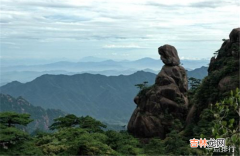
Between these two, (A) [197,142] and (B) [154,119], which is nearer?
(A) [197,142]

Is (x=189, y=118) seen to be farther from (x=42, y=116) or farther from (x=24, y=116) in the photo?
(x=42, y=116)

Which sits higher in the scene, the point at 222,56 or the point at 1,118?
the point at 222,56

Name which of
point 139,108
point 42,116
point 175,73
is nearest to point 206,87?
point 175,73

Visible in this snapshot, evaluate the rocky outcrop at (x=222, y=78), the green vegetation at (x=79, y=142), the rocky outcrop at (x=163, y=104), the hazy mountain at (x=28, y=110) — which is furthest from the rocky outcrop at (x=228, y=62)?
the hazy mountain at (x=28, y=110)

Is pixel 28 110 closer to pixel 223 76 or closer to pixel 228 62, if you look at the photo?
pixel 223 76

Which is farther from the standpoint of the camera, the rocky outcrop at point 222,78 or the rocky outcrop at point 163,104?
the rocky outcrop at point 163,104

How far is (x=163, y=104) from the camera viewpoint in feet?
Result: 119

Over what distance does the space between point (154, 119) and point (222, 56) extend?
11.1m

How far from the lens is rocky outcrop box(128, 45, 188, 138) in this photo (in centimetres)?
3562

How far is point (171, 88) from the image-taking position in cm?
3656

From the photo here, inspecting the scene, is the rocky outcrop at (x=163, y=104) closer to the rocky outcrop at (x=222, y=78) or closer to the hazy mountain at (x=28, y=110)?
the rocky outcrop at (x=222, y=78)

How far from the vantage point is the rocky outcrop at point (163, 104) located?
35.6 metres

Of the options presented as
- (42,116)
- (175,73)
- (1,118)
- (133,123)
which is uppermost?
(175,73)

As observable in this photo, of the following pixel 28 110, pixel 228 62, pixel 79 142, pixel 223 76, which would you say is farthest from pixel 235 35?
pixel 28 110
